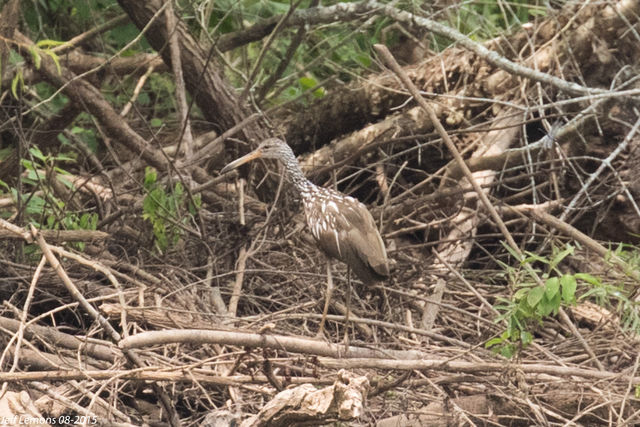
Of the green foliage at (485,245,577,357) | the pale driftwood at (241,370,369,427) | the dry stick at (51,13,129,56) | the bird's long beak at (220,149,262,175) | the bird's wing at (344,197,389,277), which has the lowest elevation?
the green foliage at (485,245,577,357)

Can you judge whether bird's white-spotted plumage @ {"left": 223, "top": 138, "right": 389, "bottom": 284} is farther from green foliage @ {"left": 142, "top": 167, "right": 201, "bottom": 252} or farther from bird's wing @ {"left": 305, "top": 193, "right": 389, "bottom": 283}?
green foliage @ {"left": 142, "top": 167, "right": 201, "bottom": 252}

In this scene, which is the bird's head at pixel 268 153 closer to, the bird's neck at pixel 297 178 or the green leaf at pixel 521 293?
the bird's neck at pixel 297 178

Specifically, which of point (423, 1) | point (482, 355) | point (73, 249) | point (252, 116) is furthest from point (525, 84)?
point (73, 249)

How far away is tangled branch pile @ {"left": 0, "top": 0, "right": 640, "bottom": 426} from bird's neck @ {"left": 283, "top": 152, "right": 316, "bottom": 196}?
296 mm

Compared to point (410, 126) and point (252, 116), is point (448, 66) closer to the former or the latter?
point (410, 126)

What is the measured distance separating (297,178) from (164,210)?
2.34ft

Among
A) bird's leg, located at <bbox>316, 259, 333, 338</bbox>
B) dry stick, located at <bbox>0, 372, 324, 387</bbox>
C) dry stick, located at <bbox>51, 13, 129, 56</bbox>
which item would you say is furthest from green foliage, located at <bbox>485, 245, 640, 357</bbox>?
dry stick, located at <bbox>51, 13, 129, 56</bbox>

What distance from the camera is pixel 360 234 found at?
16.1 feet

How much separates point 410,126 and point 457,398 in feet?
8.05

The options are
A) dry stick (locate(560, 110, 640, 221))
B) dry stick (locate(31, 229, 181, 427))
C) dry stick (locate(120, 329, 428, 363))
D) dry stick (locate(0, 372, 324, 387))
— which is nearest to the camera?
dry stick (locate(120, 329, 428, 363))

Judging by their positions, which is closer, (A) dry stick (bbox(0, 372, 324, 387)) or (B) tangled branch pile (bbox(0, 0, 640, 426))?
(A) dry stick (bbox(0, 372, 324, 387))

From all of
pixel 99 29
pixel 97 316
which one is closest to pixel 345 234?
pixel 97 316

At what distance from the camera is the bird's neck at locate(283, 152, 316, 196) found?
5328 mm

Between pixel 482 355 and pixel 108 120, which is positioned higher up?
pixel 108 120
